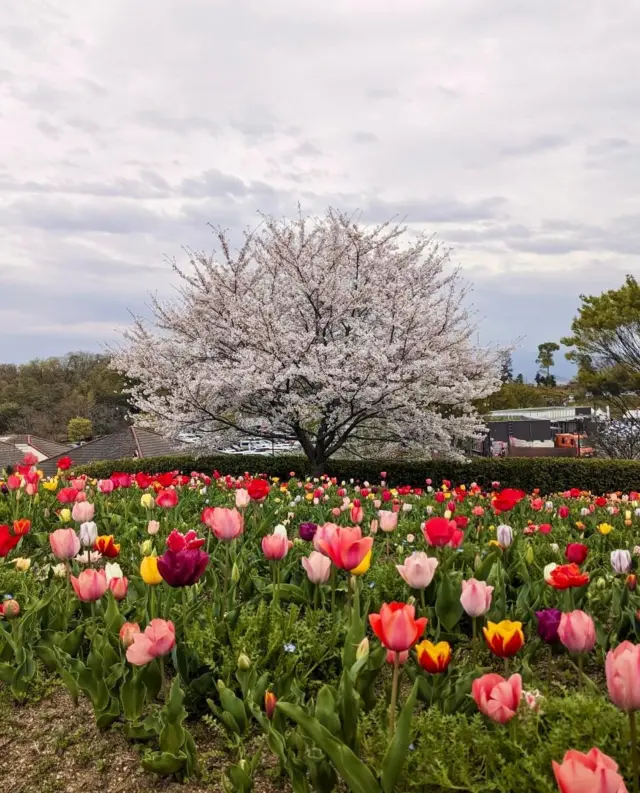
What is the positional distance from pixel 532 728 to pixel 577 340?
25.4m

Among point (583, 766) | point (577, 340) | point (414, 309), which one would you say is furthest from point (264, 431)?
point (577, 340)

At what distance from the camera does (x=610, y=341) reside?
2419cm

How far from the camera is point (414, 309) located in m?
11.7

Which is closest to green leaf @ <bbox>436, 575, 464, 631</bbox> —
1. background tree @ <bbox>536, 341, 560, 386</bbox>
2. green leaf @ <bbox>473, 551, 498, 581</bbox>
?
green leaf @ <bbox>473, 551, 498, 581</bbox>

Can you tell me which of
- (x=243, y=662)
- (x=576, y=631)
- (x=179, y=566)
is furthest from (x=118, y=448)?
(x=576, y=631)

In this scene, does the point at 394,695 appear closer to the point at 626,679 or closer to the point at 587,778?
the point at 626,679

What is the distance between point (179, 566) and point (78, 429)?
4267 centimetres

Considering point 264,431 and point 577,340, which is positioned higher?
point 577,340

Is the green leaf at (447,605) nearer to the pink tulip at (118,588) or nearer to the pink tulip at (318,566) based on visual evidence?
the pink tulip at (318,566)

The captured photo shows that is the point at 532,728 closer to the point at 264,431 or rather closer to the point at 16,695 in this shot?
the point at 16,695

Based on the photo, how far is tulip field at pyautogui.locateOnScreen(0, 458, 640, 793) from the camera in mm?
1590

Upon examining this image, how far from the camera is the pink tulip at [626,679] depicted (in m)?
1.36

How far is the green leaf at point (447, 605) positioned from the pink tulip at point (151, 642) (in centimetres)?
129

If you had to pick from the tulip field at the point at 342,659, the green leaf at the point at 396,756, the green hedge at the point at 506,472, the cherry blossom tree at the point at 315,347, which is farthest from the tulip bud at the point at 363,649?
the green hedge at the point at 506,472
